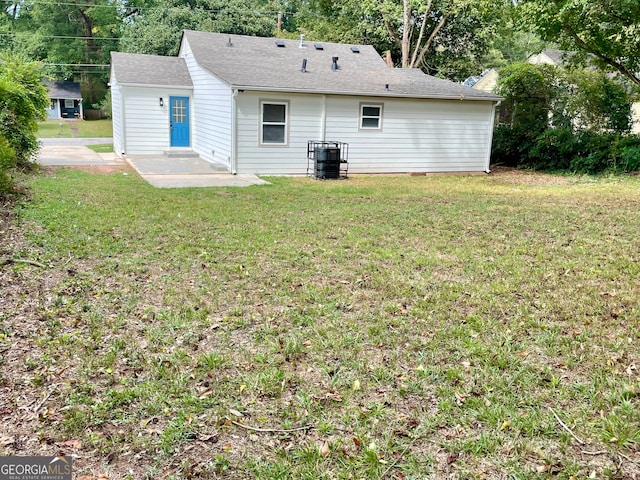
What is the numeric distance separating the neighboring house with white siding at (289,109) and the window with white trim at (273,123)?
3 cm

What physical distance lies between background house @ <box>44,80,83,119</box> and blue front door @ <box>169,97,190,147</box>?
3022cm

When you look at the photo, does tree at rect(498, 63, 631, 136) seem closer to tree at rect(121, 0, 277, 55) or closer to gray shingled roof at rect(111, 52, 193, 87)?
gray shingled roof at rect(111, 52, 193, 87)

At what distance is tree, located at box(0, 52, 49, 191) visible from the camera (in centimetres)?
1135

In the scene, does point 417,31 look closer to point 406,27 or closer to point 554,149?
point 406,27

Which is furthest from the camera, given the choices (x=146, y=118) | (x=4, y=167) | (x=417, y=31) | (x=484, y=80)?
(x=484, y=80)

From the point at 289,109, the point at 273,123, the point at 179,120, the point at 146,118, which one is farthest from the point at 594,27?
the point at 146,118

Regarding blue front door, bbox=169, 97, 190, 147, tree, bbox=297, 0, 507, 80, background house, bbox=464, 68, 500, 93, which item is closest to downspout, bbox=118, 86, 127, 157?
blue front door, bbox=169, 97, 190, 147

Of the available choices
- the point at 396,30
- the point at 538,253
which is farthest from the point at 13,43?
the point at 538,253

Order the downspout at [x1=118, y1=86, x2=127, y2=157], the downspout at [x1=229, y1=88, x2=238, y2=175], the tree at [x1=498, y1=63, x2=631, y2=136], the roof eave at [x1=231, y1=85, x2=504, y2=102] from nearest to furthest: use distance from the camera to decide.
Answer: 1. the roof eave at [x1=231, y1=85, x2=504, y2=102]
2. the downspout at [x1=229, y1=88, x2=238, y2=175]
3. the tree at [x1=498, y1=63, x2=631, y2=136]
4. the downspout at [x1=118, y1=86, x2=127, y2=157]

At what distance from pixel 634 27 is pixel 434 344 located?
13.9m

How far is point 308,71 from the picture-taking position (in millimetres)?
15750

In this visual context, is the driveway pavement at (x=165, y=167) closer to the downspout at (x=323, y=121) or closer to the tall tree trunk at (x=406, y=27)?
the downspout at (x=323, y=121)

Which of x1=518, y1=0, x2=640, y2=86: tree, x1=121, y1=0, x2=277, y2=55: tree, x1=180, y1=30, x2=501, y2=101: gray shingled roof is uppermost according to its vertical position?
x1=121, y1=0, x2=277, y2=55: tree

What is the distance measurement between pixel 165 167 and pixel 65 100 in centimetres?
3522
